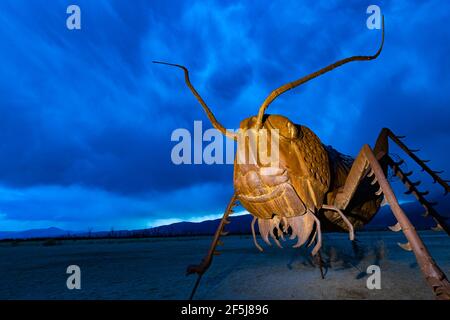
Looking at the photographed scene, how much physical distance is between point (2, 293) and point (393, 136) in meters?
7.57

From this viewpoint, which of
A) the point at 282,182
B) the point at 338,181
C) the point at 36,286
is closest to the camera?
the point at 282,182

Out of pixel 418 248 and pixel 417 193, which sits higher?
pixel 417 193

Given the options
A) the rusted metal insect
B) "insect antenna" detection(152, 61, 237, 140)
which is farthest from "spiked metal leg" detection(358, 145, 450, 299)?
"insect antenna" detection(152, 61, 237, 140)

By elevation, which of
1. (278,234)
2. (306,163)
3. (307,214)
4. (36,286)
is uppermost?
(306,163)

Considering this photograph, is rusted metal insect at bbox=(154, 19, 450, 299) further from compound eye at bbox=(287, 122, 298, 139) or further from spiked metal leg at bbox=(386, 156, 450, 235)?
spiked metal leg at bbox=(386, 156, 450, 235)

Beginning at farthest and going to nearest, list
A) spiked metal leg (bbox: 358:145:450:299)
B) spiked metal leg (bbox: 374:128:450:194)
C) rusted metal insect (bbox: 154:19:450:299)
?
spiked metal leg (bbox: 374:128:450:194)
rusted metal insect (bbox: 154:19:450:299)
spiked metal leg (bbox: 358:145:450:299)

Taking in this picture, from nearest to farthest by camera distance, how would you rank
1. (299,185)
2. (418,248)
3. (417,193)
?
(418,248) → (299,185) → (417,193)

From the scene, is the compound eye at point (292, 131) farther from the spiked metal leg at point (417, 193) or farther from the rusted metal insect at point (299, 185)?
the spiked metal leg at point (417, 193)

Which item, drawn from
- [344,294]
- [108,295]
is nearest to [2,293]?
[108,295]

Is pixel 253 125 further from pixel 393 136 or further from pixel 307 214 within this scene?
pixel 393 136

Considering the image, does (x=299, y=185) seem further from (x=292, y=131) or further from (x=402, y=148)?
(x=402, y=148)

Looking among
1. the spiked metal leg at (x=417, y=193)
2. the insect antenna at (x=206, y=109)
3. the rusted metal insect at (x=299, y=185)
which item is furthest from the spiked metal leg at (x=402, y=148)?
the insect antenna at (x=206, y=109)

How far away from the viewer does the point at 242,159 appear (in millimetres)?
2490

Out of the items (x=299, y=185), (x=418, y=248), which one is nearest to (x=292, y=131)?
(x=299, y=185)
